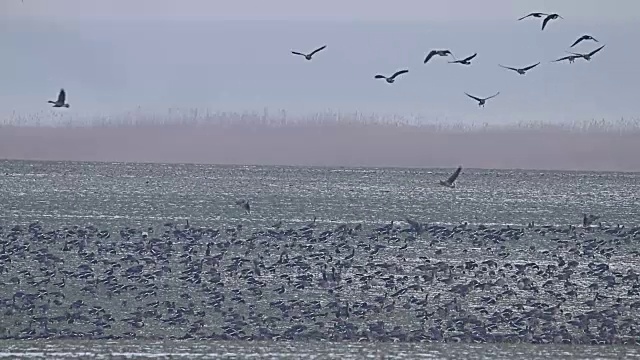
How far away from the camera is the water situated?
16.8 m

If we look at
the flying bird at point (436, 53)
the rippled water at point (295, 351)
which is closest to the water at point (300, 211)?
the rippled water at point (295, 351)

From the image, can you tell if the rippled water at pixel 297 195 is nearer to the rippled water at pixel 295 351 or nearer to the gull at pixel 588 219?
the gull at pixel 588 219

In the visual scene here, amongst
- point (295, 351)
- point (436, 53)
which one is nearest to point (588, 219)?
point (436, 53)

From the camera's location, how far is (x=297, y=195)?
158ft

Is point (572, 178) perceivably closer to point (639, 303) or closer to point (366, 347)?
point (639, 303)

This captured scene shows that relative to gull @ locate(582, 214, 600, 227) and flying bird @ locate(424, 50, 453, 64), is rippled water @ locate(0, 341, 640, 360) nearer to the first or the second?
flying bird @ locate(424, 50, 453, 64)

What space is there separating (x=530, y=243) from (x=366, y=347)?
12.7m

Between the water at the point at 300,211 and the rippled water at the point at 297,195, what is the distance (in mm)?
84

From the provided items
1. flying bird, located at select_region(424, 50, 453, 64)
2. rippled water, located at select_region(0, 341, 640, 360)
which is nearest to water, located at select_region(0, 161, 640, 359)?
rippled water, located at select_region(0, 341, 640, 360)

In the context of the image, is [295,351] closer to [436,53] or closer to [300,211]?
[436,53]

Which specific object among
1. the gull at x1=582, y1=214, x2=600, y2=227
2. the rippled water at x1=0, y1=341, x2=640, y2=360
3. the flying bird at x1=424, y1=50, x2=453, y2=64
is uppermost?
the flying bird at x1=424, y1=50, x2=453, y2=64

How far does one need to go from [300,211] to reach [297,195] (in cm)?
933

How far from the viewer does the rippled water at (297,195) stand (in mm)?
36750

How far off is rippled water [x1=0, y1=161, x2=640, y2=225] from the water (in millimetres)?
84
